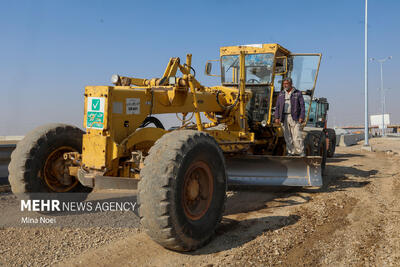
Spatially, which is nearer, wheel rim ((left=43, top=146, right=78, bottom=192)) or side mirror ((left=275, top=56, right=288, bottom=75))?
wheel rim ((left=43, top=146, right=78, bottom=192))

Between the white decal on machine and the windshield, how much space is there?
4.03 metres

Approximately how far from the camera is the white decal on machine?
477 centimetres

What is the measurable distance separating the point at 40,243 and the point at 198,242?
1.79m

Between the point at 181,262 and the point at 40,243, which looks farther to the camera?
the point at 40,243

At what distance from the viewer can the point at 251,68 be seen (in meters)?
8.40

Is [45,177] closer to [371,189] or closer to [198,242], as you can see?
[198,242]

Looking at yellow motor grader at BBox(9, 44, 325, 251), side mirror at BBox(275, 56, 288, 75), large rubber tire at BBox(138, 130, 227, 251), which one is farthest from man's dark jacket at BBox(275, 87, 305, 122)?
large rubber tire at BBox(138, 130, 227, 251)

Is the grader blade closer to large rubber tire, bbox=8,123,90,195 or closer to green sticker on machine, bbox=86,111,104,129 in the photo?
green sticker on machine, bbox=86,111,104,129

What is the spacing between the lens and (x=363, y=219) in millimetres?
5188

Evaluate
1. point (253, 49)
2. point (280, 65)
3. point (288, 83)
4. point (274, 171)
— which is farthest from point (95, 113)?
point (280, 65)

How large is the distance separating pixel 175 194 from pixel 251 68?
17.6ft

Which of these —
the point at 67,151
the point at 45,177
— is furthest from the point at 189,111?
the point at 45,177

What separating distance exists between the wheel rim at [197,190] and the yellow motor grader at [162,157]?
0.01m

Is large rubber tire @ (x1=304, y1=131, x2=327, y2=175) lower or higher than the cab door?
lower
